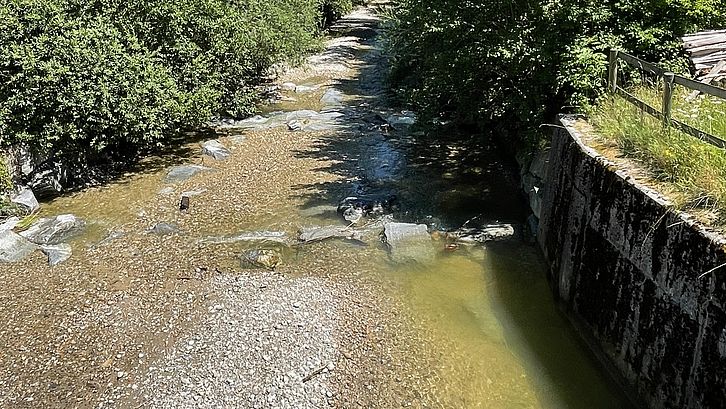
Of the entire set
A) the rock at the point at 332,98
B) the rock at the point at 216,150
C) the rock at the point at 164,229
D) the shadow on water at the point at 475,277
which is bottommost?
the shadow on water at the point at 475,277

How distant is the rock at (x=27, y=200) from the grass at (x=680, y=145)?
11.0 m

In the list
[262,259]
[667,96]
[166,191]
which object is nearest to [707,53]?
[667,96]

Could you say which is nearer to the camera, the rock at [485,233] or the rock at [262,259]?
the rock at [262,259]

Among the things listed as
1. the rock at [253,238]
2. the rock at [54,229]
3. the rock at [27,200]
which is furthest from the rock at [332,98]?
the rock at [54,229]

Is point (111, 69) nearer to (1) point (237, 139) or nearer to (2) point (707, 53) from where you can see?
(1) point (237, 139)

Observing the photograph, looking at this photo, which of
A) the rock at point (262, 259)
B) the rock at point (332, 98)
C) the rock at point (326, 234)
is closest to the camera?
the rock at point (262, 259)

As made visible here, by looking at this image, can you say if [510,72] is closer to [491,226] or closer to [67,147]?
[491,226]

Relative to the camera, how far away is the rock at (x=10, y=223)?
11.4 meters

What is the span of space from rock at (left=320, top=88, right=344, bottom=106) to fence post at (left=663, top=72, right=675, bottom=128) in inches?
610

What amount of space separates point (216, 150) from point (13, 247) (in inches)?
247

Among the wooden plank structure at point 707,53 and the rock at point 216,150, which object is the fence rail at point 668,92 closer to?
the wooden plank structure at point 707,53

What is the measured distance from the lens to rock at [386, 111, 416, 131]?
18.9 meters

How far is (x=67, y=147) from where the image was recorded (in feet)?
42.6

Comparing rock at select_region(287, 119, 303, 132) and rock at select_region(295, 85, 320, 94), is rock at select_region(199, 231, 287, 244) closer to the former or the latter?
rock at select_region(287, 119, 303, 132)
